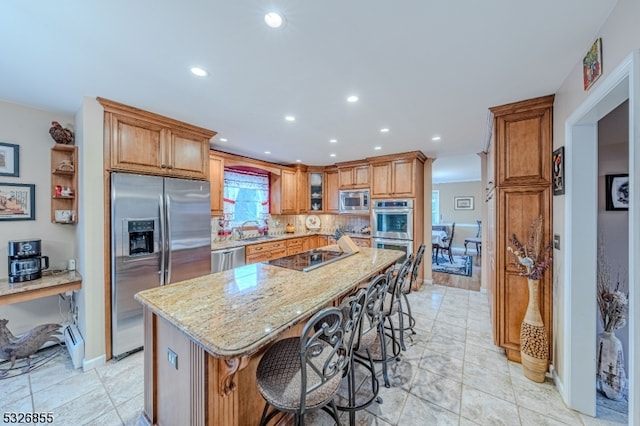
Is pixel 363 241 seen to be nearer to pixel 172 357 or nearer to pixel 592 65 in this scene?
pixel 592 65

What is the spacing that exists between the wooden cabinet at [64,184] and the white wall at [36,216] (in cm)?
7

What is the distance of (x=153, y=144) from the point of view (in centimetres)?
272

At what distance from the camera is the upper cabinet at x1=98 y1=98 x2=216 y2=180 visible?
96.2 inches

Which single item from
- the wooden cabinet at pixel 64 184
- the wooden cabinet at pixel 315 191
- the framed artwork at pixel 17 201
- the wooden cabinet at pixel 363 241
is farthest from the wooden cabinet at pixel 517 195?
the framed artwork at pixel 17 201

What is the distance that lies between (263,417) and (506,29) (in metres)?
2.62

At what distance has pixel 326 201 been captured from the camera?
567 centimetres

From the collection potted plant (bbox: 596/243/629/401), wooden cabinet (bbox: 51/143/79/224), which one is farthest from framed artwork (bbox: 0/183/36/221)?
potted plant (bbox: 596/243/629/401)

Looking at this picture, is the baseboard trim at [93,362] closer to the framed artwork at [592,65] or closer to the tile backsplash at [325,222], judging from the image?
the tile backsplash at [325,222]

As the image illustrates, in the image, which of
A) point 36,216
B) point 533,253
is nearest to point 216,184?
point 36,216

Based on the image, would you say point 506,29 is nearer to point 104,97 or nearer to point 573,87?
point 573,87

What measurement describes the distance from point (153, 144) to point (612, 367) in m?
Answer: 4.65

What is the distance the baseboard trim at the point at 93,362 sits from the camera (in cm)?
227

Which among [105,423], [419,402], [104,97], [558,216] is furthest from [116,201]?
[558,216]

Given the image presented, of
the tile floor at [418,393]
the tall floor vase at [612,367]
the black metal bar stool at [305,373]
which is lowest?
the tile floor at [418,393]
